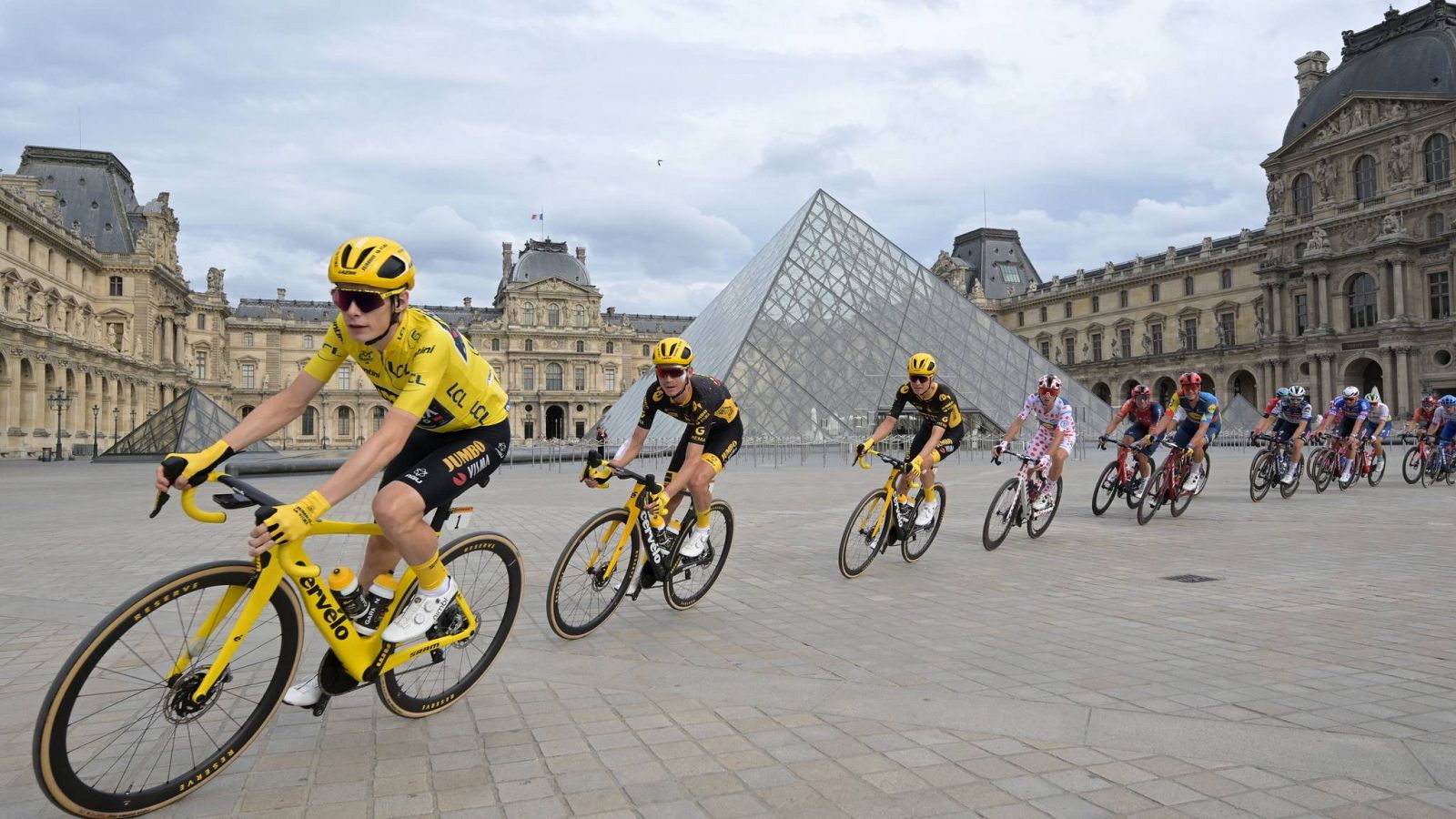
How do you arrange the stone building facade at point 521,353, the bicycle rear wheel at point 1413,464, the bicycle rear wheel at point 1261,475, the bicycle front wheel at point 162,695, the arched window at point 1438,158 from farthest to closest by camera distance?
the stone building facade at point 521,353 < the arched window at point 1438,158 < the bicycle rear wheel at point 1413,464 < the bicycle rear wheel at point 1261,475 < the bicycle front wheel at point 162,695

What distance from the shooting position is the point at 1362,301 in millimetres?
49188

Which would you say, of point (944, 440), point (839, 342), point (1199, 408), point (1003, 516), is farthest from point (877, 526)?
point (839, 342)

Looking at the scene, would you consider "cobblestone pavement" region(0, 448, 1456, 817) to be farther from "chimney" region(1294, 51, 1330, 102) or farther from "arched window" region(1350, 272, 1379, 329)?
"chimney" region(1294, 51, 1330, 102)

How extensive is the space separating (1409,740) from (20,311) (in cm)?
5235

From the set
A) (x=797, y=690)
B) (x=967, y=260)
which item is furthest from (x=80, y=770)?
(x=967, y=260)

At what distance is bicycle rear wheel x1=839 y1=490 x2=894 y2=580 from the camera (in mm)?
6434

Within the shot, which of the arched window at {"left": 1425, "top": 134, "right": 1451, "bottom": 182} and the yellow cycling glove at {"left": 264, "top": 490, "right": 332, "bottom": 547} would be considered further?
the arched window at {"left": 1425, "top": 134, "right": 1451, "bottom": 182}

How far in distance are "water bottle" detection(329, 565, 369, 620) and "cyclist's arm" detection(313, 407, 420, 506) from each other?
13.2 inches

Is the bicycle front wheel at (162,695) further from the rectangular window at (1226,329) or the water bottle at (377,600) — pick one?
the rectangular window at (1226,329)

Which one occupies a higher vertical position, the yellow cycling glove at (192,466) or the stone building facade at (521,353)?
the stone building facade at (521,353)

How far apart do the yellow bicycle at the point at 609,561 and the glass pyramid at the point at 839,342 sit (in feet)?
Answer: 70.5

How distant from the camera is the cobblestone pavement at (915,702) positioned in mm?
2662

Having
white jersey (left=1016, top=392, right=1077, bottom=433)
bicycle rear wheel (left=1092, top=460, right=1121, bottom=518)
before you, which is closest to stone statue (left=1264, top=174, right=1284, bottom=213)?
bicycle rear wheel (left=1092, top=460, right=1121, bottom=518)

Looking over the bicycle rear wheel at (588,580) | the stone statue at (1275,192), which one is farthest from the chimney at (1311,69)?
the bicycle rear wheel at (588,580)
